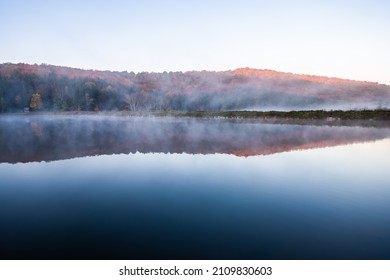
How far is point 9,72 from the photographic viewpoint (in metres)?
100

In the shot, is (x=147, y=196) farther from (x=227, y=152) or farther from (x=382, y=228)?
(x=227, y=152)

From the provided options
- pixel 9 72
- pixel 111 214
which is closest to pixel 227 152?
Result: pixel 111 214

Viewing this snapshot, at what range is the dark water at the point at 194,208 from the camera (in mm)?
5180

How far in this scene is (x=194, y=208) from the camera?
23.8 feet

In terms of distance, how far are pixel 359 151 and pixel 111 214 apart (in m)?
14.8

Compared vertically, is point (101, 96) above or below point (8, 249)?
above

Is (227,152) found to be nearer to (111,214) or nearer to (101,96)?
(111,214)

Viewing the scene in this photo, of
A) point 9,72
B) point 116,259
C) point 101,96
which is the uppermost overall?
point 9,72

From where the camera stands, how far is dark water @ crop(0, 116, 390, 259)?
5180 mm

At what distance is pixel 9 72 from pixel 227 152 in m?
107
